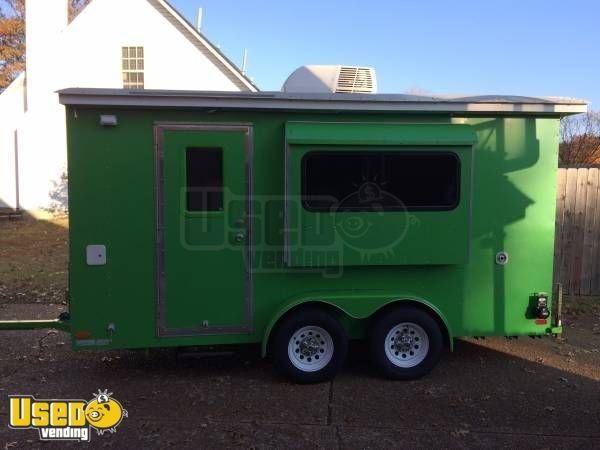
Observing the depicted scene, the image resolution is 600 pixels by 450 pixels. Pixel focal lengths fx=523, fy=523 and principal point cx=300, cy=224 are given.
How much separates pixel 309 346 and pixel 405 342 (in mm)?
922

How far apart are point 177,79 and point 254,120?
11.7 meters

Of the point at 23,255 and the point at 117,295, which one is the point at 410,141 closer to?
the point at 117,295

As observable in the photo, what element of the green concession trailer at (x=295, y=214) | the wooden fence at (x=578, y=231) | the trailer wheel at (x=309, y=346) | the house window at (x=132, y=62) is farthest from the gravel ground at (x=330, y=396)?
the house window at (x=132, y=62)

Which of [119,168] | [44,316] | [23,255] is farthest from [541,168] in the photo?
[23,255]

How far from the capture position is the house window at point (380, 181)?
4688 millimetres

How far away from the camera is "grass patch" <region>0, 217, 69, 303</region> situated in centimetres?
804

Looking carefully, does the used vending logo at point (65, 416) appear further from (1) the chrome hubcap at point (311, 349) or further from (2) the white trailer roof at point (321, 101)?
(2) the white trailer roof at point (321, 101)

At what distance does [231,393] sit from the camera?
4680mm

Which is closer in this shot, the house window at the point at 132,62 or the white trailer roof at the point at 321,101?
the white trailer roof at the point at 321,101

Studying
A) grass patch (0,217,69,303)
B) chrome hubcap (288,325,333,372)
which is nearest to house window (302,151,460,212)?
chrome hubcap (288,325,333,372)

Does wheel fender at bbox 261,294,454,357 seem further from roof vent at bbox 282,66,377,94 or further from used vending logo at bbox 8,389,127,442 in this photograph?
roof vent at bbox 282,66,377,94

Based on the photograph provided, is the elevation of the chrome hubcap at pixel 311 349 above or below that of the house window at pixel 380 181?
below

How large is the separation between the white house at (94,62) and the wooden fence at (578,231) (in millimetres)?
9640

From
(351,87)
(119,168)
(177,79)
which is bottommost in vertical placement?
(119,168)
